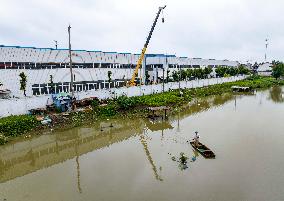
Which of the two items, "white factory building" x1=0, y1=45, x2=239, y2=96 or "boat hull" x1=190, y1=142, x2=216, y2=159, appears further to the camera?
"white factory building" x1=0, y1=45, x2=239, y2=96

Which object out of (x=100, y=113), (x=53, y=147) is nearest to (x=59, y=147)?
(x=53, y=147)

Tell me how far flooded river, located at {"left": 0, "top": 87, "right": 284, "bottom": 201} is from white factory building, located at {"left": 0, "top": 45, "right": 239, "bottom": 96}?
520 inches

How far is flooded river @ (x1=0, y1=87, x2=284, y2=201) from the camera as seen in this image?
1541 cm

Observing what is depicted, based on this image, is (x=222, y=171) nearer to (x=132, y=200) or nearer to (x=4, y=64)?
(x=132, y=200)

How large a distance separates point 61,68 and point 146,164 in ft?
87.7

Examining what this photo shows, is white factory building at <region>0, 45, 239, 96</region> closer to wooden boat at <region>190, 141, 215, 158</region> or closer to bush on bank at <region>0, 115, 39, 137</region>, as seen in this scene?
bush on bank at <region>0, 115, 39, 137</region>

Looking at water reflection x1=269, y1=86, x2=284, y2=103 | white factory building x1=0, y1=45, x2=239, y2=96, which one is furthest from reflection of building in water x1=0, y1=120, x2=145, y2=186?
water reflection x1=269, y1=86, x2=284, y2=103

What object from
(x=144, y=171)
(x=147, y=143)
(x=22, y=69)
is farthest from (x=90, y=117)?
(x=144, y=171)

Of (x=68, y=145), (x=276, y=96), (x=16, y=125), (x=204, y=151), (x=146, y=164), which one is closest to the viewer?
(x=146, y=164)

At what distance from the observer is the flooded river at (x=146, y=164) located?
15406mm

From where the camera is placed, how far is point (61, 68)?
4184cm

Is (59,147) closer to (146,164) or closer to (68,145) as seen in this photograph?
(68,145)

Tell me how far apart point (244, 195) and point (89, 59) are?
35.8 meters

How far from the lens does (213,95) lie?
56250 mm
